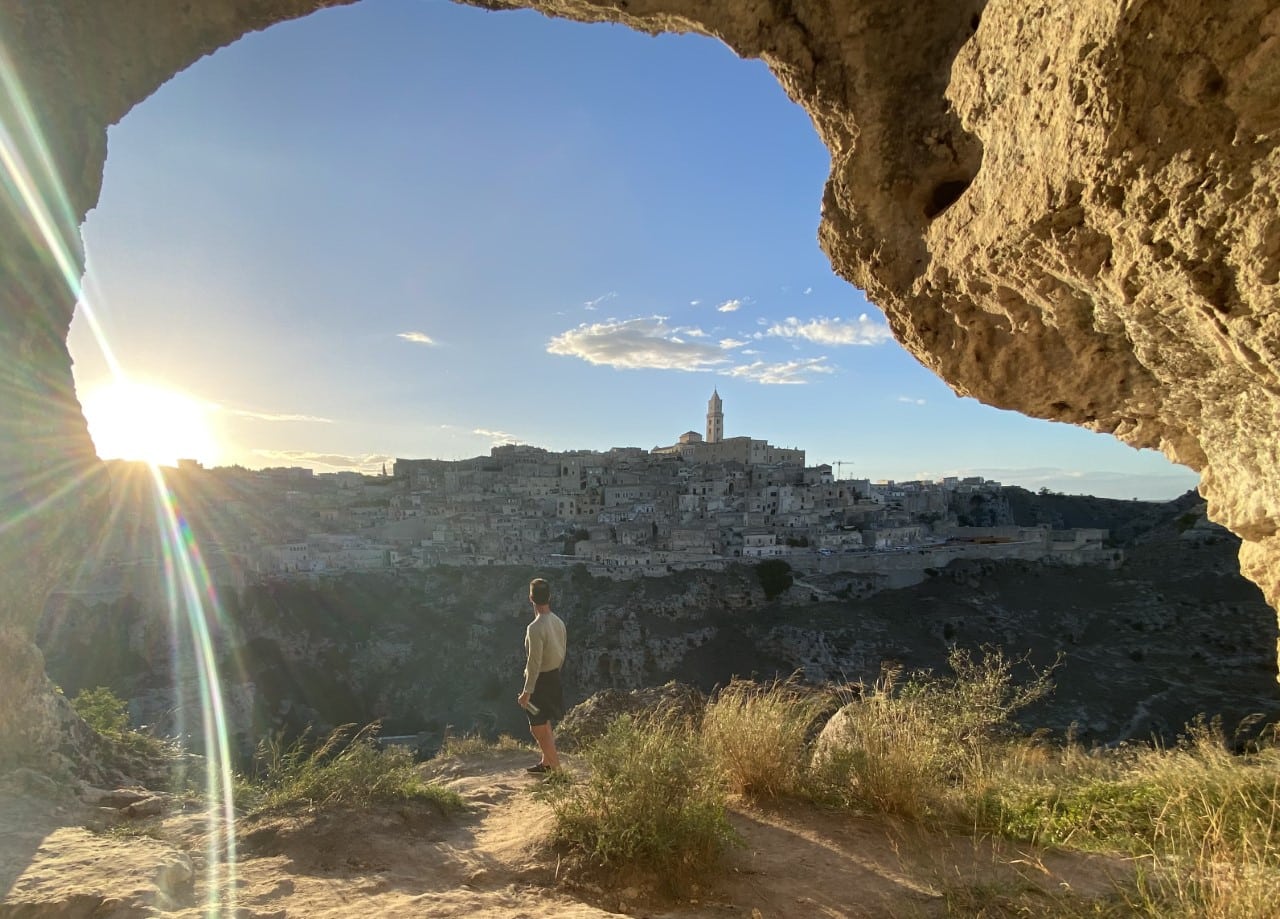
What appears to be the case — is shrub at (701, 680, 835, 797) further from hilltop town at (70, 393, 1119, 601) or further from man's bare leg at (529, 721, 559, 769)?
hilltop town at (70, 393, 1119, 601)

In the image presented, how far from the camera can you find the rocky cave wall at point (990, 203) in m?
1.91

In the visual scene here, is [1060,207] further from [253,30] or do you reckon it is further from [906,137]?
[253,30]

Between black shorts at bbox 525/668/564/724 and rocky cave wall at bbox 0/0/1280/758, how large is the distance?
356 cm

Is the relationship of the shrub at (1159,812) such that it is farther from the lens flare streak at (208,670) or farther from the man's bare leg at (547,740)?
the lens flare streak at (208,670)

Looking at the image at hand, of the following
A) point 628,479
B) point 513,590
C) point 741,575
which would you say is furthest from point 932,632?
point 628,479

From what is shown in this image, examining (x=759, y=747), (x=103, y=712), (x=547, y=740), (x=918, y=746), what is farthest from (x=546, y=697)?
(x=103, y=712)

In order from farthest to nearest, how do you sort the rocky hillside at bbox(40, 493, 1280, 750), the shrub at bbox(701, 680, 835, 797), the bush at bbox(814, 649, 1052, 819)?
the rocky hillside at bbox(40, 493, 1280, 750) < the shrub at bbox(701, 680, 835, 797) < the bush at bbox(814, 649, 1052, 819)

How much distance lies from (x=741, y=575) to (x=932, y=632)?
12564mm

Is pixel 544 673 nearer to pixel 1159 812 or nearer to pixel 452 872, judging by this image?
pixel 452 872

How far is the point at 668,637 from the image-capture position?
3997 centimetres

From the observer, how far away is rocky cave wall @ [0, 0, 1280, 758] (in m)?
1.91

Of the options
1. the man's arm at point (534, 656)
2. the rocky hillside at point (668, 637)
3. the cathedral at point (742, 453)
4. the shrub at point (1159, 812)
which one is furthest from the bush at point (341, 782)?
the cathedral at point (742, 453)

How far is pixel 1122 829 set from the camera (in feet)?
12.0

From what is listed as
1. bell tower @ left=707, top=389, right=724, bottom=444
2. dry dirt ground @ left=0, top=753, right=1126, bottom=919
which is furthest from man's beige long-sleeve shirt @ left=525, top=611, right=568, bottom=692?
bell tower @ left=707, top=389, right=724, bottom=444
